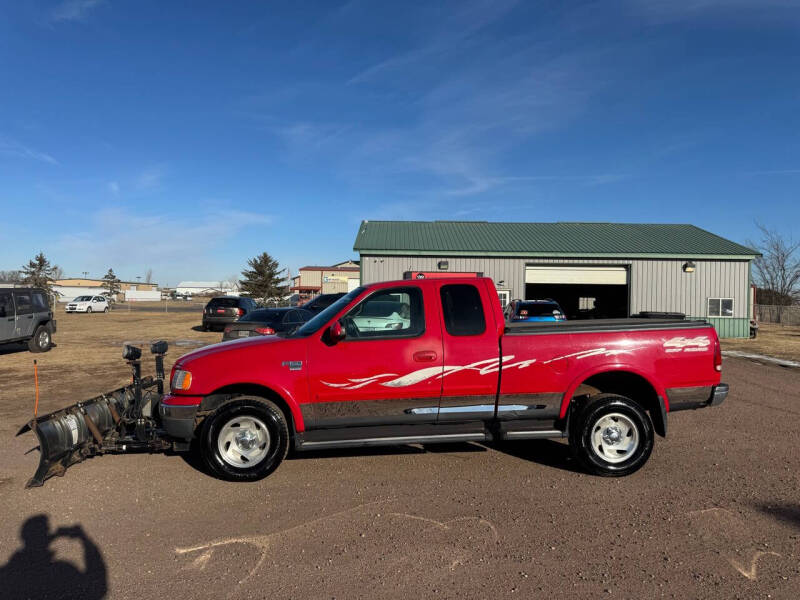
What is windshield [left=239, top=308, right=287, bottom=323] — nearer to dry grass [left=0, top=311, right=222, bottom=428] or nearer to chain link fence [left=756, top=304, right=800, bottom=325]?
dry grass [left=0, top=311, right=222, bottom=428]

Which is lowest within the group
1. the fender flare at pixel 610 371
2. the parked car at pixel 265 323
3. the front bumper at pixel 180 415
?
the front bumper at pixel 180 415

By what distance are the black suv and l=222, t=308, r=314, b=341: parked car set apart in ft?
18.3

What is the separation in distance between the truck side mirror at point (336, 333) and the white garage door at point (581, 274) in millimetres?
19849

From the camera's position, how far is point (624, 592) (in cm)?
294

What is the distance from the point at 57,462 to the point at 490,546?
152 inches

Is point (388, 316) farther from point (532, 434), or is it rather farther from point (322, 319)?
point (532, 434)

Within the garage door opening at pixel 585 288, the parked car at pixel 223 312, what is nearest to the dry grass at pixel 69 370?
the parked car at pixel 223 312

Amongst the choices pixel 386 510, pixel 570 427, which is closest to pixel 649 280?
pixel 570 427

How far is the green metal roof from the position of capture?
22.4 m

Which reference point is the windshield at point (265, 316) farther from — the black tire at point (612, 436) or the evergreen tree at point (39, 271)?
the evergreen tree at point (39, 271)

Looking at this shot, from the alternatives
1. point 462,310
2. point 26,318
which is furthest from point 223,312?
point 462,310

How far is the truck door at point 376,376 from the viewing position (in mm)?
4758

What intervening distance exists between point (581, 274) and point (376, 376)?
2065 centimetres

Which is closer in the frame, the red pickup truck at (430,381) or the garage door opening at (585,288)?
the red pickup truck at (430,381)
